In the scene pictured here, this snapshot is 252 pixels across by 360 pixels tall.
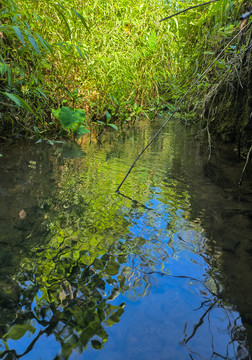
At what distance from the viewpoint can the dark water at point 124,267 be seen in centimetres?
62

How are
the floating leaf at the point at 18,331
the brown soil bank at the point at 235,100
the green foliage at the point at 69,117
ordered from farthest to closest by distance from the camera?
the green foliage at the point at 69,117, the brown soil bank at the point at 235,100, the floating leaf at the point at 18,331

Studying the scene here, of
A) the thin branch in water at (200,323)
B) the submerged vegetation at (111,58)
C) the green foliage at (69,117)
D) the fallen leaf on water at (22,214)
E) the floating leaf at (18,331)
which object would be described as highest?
the submerged vegetation at (111,58)

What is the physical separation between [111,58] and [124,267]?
270 cm

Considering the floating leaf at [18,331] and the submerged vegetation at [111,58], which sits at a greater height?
the submerged vegetation at [111,58]

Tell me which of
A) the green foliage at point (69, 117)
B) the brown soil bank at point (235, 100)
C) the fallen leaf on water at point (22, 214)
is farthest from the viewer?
the green foliage at point (69, 117)

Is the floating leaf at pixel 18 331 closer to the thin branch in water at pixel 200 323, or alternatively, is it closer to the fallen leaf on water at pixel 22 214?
the thin branch in water at pixel 200 323

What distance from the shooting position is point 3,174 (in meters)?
1.59

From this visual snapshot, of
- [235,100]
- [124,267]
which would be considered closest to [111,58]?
[235,100]

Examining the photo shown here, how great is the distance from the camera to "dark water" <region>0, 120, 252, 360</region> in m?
0.62

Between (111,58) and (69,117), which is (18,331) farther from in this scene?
(111,58)

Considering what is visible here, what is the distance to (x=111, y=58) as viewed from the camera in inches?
121

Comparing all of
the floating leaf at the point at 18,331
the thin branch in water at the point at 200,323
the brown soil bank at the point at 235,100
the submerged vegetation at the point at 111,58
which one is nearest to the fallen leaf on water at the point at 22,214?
the floating leaf at the point at 18,331

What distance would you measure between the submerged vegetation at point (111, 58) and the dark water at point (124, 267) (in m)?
0.95

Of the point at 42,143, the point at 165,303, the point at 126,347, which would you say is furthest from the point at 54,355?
the point at 42,143
